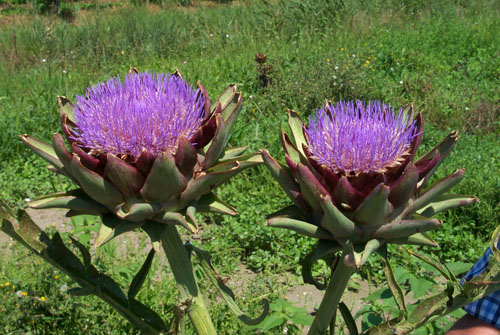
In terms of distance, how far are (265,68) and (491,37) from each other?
2.45 meters

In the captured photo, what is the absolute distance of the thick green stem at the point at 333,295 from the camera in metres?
0.77

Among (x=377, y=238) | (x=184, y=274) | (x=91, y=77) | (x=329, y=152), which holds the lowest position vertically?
(x=91, y=77)

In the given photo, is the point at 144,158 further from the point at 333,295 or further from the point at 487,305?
the point at 487,305

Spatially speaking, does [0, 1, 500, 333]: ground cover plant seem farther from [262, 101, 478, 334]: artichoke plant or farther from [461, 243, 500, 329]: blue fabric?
[262, 101, 478, 334]: artichoke plant

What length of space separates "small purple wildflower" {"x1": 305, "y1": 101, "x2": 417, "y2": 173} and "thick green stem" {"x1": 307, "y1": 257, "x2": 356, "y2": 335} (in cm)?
15

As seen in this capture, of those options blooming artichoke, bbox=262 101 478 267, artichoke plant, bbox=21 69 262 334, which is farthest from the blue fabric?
artichoke plant, bbox=21 69 262 334

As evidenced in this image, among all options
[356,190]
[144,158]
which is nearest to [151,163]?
[144,158]

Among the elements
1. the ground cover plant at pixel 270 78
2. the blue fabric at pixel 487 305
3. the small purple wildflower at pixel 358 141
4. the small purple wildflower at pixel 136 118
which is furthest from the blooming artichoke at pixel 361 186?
the ground cover plant at pixel 270 78

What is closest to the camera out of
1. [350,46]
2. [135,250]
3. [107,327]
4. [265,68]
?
[107,327]

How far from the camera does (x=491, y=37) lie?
4.53m

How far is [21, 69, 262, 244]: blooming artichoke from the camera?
78 centimetres

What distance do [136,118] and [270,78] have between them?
2.69 m

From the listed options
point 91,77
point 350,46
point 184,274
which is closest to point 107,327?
point 184,274

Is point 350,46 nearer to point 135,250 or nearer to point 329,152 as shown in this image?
point 135,250
